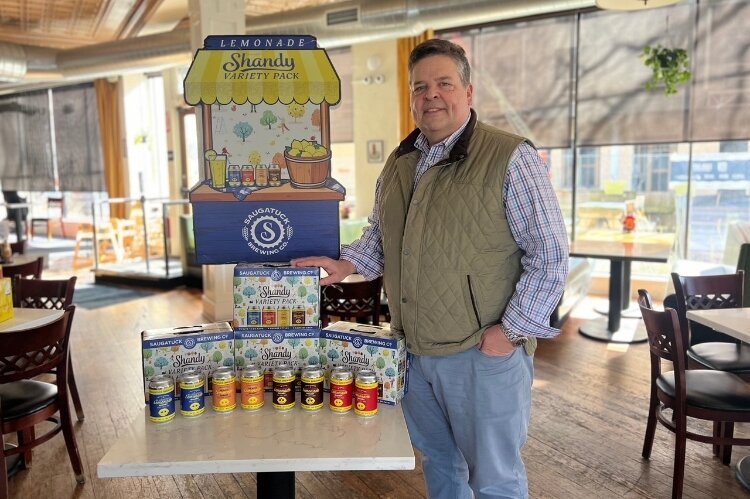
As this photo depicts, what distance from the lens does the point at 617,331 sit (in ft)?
17.6

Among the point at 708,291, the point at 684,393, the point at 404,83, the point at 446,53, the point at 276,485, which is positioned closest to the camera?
the point at 276,485

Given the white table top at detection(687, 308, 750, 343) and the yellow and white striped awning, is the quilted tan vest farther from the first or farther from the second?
the white table top at detection(687, 308, 750, 343)

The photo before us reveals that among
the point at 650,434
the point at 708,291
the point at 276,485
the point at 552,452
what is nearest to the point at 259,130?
the point at 276,485

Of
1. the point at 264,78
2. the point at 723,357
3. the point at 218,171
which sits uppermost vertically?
the point at 264,78

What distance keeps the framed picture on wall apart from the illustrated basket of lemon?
6130 mm

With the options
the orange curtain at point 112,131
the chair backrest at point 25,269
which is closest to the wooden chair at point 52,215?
the orange curtain at point 112,131

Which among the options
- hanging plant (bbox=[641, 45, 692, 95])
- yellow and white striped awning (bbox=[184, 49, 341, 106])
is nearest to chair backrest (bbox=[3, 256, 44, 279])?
yellow and white striped awning (bbox=[184, 49, 341, 106])

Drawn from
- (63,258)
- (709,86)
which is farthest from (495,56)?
(63,258)

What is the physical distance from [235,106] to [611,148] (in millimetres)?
5814

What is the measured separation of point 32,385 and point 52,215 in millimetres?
10529

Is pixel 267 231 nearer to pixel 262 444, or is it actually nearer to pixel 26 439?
pixel 262 444

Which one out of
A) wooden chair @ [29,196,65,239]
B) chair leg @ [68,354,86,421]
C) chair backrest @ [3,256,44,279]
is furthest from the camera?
wooden chair @ [29,196,65,239]

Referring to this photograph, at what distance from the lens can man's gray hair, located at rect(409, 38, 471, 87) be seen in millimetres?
1643

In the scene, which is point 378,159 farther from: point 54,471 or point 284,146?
point 284,146
